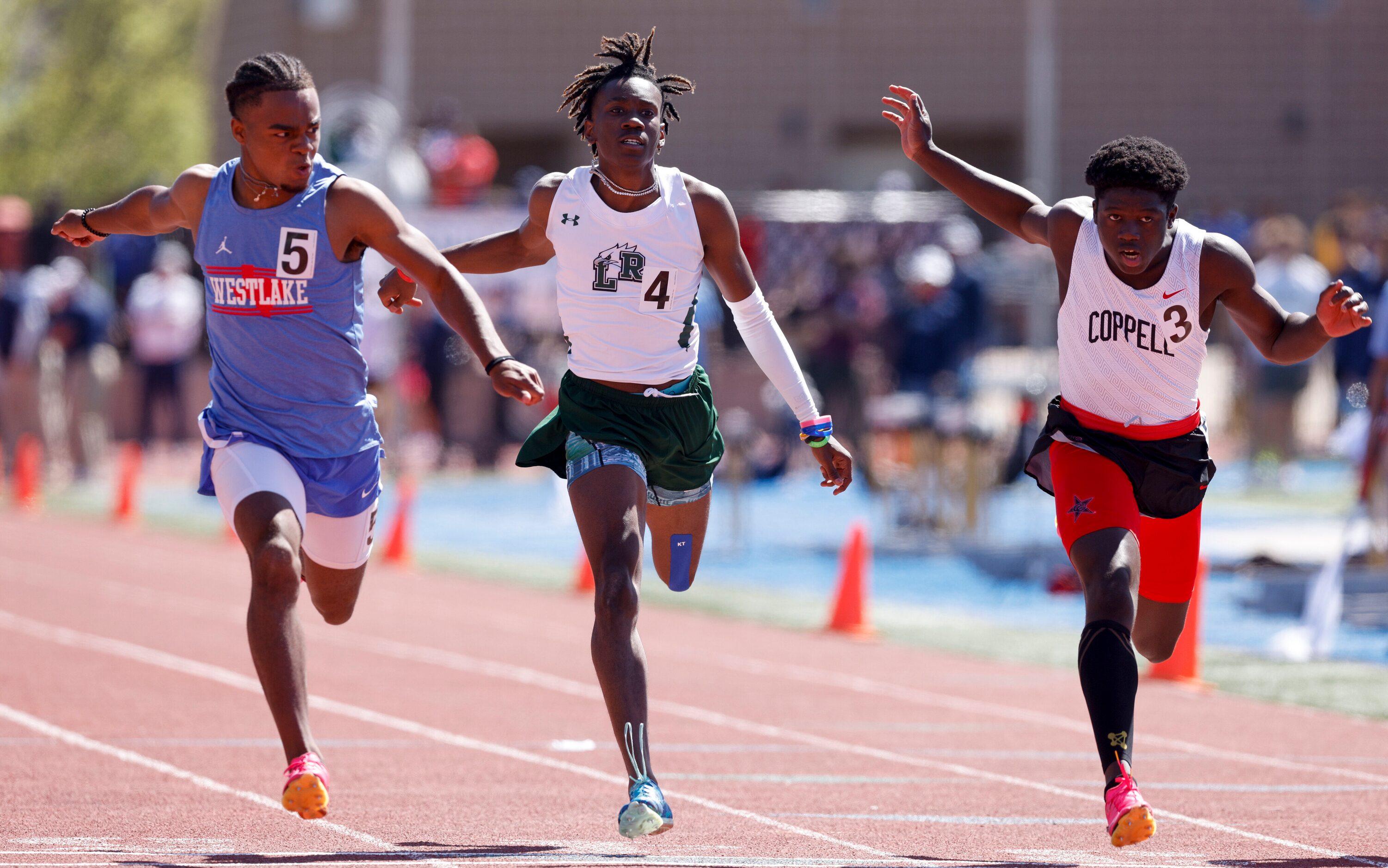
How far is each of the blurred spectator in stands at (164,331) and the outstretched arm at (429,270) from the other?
54.9ft

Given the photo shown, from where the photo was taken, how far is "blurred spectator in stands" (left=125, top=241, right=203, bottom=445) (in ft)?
75.1

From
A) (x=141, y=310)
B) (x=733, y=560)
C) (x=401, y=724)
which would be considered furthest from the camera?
(x=141, y=310)

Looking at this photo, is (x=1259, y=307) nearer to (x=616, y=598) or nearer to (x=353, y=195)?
(x=616, y=598)

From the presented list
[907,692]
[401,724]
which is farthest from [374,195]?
[907,692]

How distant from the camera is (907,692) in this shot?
10703mm

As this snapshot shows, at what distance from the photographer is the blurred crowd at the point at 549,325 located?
19.6 m

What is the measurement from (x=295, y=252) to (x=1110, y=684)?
2.80m

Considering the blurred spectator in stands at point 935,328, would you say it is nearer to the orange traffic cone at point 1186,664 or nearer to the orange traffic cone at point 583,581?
the orange traffic cone at point 583,581

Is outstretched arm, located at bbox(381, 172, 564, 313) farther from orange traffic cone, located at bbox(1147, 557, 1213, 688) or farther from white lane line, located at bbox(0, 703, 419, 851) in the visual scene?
orange traffic cone, located at bbox(1147, 557, 1213, 688)

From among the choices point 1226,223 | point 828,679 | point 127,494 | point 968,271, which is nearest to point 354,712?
point 828,679

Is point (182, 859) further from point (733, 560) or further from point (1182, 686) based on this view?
point (733, 560)

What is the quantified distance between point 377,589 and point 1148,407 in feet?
29.5

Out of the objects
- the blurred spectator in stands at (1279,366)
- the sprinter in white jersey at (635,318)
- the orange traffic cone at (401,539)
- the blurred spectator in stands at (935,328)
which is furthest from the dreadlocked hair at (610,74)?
the blurred spectator in stands at (1279,366)

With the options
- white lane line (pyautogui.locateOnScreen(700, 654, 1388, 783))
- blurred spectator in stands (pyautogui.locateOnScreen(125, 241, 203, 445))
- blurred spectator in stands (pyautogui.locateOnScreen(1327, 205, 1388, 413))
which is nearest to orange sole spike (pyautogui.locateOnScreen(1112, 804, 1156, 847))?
white lane line (pyautogui.locateOnScreen(700, 654, 1388, 783))
